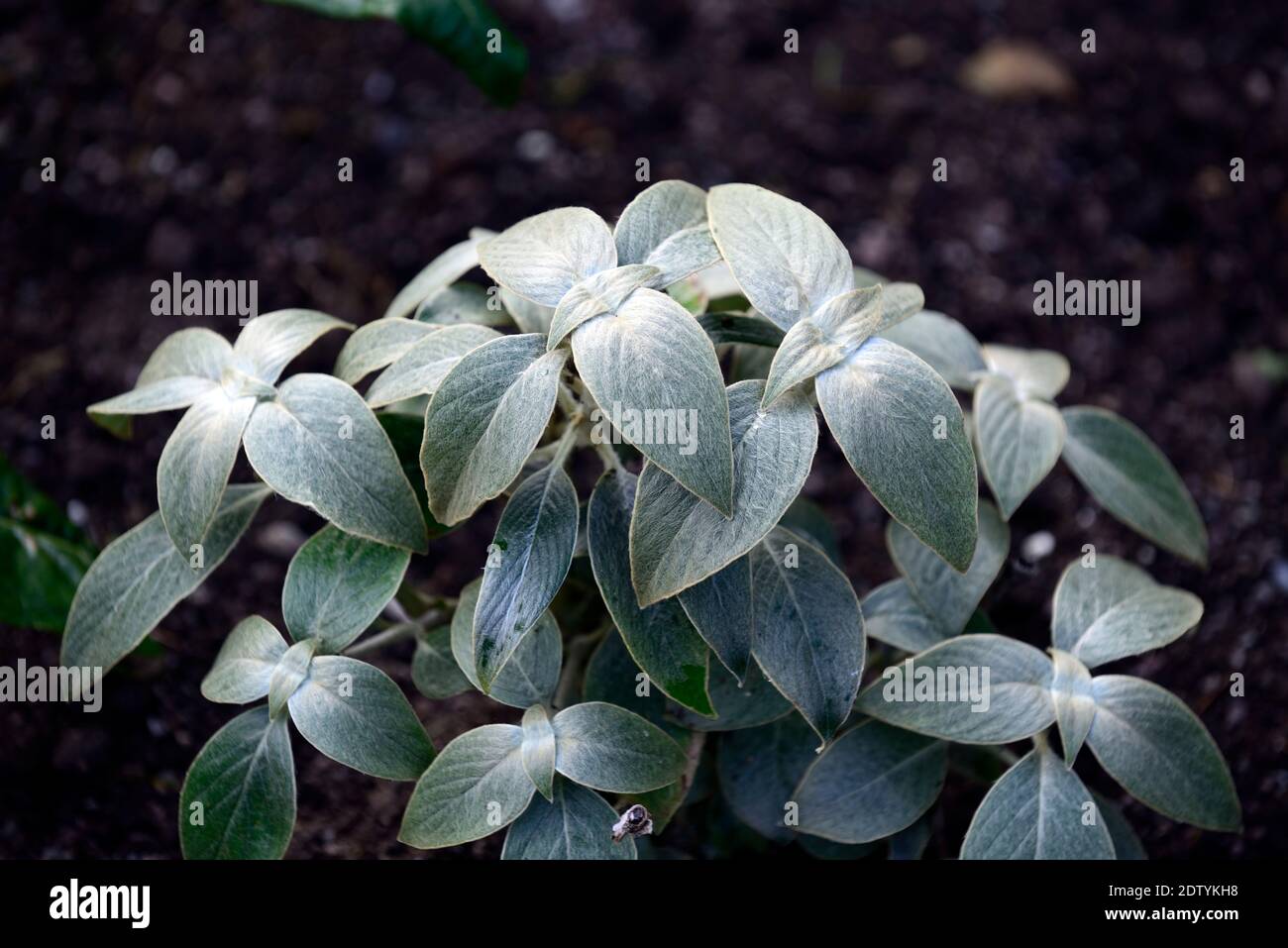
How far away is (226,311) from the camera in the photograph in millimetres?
1945

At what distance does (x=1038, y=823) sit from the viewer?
3.63 feet

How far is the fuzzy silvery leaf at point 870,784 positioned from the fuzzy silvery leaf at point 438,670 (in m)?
0.38

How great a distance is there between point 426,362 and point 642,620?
32cm

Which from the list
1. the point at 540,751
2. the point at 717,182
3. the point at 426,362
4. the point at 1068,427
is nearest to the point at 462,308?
the point at 426,362

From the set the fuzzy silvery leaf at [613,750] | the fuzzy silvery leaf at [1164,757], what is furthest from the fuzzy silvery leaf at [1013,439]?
the fuzzy silvery leaf at [613,750]

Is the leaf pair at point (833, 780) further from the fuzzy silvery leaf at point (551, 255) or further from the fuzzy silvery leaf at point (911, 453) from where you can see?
the fuzzy silvery leaf at point (551, 255)

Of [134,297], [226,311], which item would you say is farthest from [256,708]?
[134,297]

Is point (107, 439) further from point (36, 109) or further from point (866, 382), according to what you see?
point (866, 382)

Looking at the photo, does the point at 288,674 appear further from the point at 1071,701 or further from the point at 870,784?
the point at 1071,701

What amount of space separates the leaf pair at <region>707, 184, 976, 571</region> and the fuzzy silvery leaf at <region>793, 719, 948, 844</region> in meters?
0.32

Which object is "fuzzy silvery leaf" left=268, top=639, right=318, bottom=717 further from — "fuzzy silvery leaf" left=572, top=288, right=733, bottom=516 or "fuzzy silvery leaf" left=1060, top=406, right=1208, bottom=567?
"fuzzy silvery leaf" left=1060, top=406, right=1208, bottom=567

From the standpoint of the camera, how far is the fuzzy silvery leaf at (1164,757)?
112 cm
